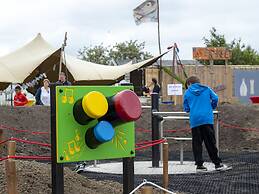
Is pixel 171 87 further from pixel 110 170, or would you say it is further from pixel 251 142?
pixel 110 170

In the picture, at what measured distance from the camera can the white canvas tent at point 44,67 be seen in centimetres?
2547

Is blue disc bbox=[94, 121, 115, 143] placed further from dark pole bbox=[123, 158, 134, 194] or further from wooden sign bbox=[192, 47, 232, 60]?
wooden sign bbox=[192, 47, 232, 60]

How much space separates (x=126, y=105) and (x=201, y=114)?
522 cm

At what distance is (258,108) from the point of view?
18.7 meters

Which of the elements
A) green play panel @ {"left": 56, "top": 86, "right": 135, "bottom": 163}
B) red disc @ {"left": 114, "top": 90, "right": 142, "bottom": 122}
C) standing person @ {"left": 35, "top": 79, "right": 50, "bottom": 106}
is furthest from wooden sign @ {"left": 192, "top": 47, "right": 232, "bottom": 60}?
red disc @ {"left": 114, "top": 90, "right": 142, "bottom": 122}

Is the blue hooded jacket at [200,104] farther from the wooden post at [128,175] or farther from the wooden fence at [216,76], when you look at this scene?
the wooden fence at [216,76]

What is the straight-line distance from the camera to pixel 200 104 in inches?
404

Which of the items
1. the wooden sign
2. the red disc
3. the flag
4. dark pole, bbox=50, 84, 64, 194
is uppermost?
the flag

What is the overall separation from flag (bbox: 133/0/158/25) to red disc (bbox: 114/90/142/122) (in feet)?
75.4

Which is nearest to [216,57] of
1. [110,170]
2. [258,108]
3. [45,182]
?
[258,108]

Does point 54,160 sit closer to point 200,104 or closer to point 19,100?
point 200,104

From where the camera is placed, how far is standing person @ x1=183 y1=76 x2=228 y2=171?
1028 cm

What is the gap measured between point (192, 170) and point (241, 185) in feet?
6.82

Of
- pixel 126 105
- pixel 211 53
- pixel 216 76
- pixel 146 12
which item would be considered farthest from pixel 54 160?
pixel 211 53
